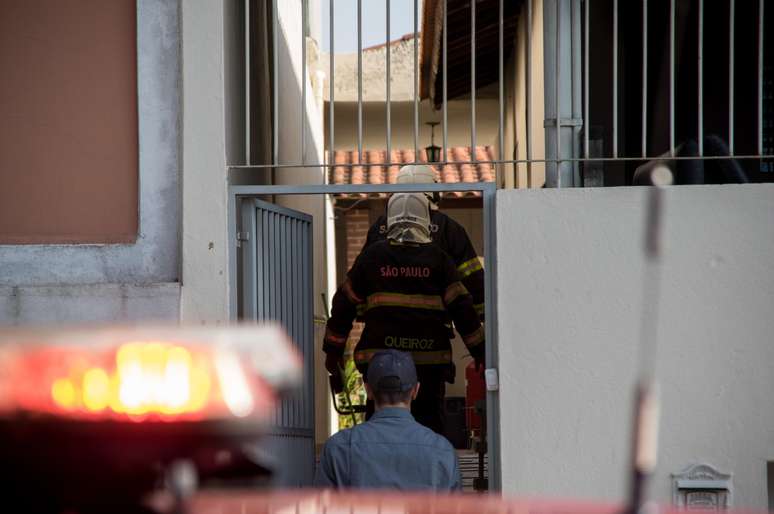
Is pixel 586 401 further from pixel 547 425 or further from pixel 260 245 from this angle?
pixel 260 245

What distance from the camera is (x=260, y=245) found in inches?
241

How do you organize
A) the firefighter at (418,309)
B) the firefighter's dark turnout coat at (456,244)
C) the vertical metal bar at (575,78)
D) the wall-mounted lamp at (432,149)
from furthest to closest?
the wall-mounted lamp at (432,149) → the firefighter's dark turnout coat at (456,244) → the firefighter at (418,309) → the vertical metal bar at (575,78)

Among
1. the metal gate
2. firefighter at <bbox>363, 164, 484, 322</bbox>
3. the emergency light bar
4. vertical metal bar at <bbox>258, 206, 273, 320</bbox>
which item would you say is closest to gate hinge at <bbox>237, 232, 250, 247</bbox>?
the metal gate

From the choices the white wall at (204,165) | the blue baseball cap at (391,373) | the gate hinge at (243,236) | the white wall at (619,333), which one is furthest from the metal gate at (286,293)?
the white wall at (619,333)

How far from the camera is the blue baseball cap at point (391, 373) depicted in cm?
526

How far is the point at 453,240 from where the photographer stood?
803 cm

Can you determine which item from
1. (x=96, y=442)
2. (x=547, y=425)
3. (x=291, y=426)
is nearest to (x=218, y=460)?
(x=96, y=442)

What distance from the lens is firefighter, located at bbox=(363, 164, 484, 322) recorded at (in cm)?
755

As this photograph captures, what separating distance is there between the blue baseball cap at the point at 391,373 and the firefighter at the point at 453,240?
1.96 metres

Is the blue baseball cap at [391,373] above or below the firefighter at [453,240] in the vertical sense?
below

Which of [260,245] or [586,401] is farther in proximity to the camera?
[260,245]

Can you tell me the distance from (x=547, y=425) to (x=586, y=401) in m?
0.21

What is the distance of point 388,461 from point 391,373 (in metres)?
0.58

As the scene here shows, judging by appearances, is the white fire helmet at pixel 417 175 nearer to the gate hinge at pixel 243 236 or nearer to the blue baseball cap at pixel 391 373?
the gate hinge at pixel 243 236
